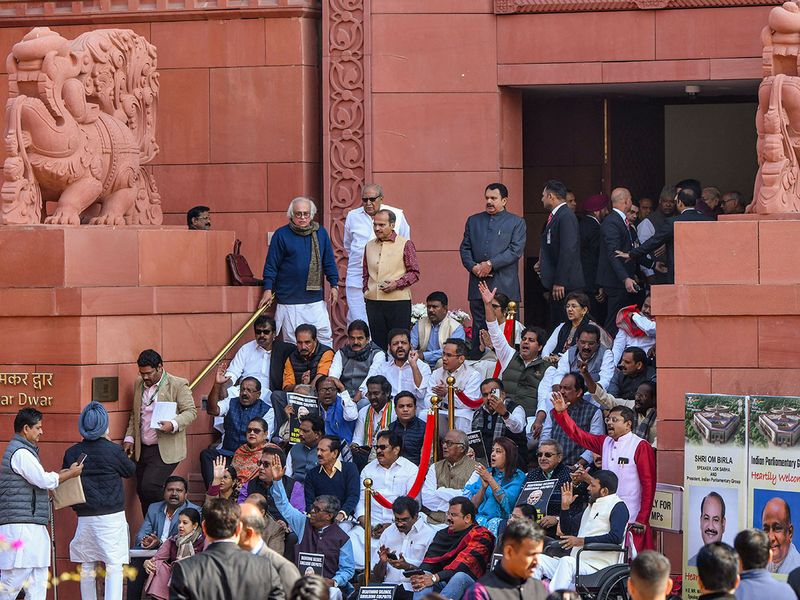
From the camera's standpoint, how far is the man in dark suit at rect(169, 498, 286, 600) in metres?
10.0

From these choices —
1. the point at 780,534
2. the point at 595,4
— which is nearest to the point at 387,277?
the point at 595,4

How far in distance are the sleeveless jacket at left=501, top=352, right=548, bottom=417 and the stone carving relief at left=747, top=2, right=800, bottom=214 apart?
2642 mm

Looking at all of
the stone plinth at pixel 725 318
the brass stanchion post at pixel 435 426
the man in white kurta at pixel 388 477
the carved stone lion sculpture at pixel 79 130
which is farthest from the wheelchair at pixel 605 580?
the carved stone lion sculpture at pixel 79 130

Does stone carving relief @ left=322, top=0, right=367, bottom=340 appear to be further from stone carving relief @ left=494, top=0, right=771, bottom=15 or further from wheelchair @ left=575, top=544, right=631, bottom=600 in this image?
wheelchair @ left=575, top=544, right=631, bottom=600

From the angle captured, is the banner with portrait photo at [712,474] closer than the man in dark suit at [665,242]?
Yes

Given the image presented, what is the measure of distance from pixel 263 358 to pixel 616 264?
11.7ft

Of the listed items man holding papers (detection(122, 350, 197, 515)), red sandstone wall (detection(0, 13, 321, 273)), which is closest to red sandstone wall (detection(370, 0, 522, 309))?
red sandstone wall (detection(0, 13, 321, 273))

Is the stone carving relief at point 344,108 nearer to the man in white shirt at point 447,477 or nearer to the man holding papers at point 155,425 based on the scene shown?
the man holding papers at point 155,425

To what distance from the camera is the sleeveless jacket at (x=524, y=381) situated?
16.5m

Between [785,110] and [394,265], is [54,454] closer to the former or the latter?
[394,265]

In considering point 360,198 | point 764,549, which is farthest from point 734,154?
point 764,549

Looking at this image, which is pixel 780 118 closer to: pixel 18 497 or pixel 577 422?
pixel 577 422

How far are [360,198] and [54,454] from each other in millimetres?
5441

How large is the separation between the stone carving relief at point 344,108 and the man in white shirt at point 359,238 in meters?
1.61
